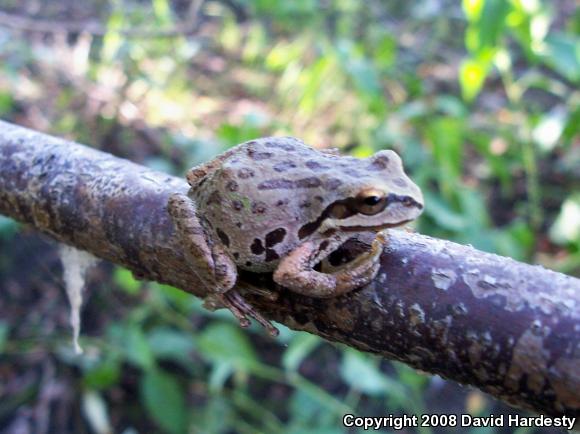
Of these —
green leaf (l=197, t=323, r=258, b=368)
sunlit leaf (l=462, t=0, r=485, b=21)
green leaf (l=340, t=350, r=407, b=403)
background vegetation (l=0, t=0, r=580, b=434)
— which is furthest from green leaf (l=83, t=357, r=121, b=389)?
sunlit leaf (l=462, t=0, r=485, b=21)

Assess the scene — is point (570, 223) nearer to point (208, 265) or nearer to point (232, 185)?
point (232, 185)

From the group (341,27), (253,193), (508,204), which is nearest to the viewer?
(253,193)

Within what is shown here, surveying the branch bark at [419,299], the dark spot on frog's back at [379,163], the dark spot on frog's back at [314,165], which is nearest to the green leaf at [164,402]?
the branch bark at [419,299]

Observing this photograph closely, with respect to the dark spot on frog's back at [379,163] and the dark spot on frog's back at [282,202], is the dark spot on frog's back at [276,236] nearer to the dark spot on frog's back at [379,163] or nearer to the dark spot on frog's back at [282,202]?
the dark spot on frog's back at [282,202]

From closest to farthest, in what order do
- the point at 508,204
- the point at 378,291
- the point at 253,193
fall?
the point at 378,291 < the point at 253,193 < the point at 508,204

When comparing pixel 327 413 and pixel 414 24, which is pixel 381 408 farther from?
pixel 414 24

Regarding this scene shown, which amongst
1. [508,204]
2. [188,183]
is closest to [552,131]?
[508,204]
